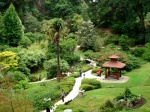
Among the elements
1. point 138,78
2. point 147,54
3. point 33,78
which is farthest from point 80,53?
point 138,78

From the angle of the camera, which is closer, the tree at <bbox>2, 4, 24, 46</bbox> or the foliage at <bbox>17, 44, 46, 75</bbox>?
the foliage at <bbox>17, 44, 46, 75</bbox>

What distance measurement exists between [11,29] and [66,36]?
10.4m

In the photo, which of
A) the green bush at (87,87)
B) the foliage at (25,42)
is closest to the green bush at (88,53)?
the foliage at (25,42)

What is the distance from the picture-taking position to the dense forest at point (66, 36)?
42.5m

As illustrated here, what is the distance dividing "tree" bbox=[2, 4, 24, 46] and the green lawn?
78.6 feet

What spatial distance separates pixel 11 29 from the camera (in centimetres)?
5419

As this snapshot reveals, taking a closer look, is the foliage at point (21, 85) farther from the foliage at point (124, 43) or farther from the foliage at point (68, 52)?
the foliage at point (124, 43)

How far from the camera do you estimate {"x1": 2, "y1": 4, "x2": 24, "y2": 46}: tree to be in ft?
178

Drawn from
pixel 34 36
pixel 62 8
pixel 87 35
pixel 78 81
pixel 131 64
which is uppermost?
pixel 62 8

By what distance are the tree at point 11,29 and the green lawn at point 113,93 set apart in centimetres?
2396

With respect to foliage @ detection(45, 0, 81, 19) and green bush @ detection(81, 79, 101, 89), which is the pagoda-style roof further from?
foliage @ detection(45, 0, 81, 19)

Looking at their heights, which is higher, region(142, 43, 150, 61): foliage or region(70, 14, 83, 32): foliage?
region(70, 14, 83, 32): foliage

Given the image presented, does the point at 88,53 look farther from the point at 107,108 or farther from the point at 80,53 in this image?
the point at 107,108

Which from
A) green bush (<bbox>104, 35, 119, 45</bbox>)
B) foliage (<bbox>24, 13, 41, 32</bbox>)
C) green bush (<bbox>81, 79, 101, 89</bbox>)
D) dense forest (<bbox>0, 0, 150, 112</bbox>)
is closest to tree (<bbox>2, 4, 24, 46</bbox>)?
dense forest (<bbox>0, 0, 150, 112</bbox>)
